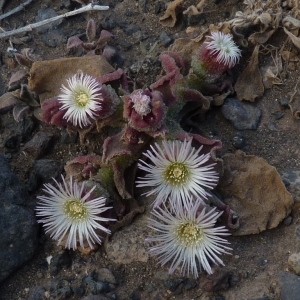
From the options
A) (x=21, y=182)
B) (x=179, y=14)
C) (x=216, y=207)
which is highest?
(x=179, y=14)

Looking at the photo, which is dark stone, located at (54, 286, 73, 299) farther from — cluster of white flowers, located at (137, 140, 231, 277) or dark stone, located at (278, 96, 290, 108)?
dark stone, located at (278, 96, 290, 108)

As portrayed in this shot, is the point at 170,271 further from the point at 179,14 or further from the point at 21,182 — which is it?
the point at 179,14

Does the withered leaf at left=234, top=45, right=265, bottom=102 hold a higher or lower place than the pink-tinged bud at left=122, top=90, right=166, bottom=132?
lower

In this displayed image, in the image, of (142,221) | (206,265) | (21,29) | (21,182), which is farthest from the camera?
(21,29)

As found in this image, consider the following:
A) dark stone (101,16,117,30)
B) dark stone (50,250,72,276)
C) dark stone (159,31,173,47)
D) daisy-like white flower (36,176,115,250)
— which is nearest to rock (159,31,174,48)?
dark stone (159,31,173,47)

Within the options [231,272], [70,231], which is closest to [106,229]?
[70,231]

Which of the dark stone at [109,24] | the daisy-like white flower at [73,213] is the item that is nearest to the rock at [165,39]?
the dark stone at [109,24]

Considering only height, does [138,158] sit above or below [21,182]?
above
